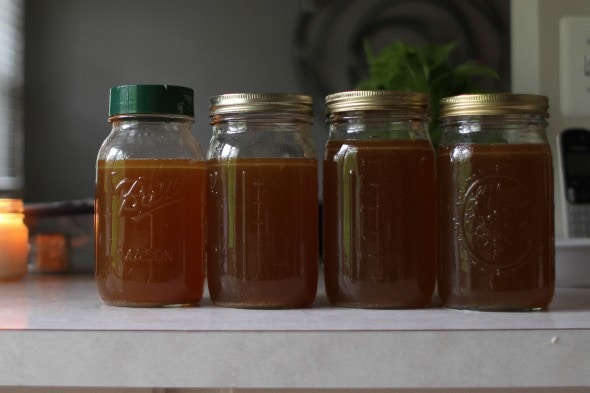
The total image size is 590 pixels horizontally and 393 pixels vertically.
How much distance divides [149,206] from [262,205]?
0.34ft

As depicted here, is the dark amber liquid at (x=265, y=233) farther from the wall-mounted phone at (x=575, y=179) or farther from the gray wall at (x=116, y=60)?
the gray wall at (x=116, y=60)

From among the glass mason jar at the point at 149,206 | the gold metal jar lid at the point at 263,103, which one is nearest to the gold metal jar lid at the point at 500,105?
the gold metal jar lid at the point at 263,103

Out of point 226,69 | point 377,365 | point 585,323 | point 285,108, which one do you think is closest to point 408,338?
point 377,365

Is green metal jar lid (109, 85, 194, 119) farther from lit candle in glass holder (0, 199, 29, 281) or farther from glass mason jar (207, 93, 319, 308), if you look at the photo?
lit candle in glass holder (0, 199, 29, 281)

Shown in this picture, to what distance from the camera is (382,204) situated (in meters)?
0.72

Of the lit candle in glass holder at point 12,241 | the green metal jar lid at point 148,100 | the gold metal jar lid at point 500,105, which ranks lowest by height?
the lit candle in glass holder at point 12,241

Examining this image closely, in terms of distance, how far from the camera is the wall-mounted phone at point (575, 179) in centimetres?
136

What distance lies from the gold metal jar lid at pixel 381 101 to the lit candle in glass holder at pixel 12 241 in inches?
21.0

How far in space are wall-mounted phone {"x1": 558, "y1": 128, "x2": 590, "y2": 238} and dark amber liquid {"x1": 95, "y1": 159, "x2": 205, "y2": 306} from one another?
823 mm

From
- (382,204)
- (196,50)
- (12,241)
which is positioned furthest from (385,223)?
(196,50)

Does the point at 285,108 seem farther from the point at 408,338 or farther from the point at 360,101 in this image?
the point at 408,338

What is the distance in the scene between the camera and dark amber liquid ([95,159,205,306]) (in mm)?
735

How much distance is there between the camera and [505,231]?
0.70 metres

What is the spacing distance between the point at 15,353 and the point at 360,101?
1.16 feet
